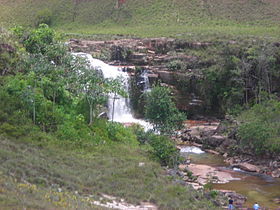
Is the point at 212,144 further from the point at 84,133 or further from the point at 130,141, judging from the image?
the point at 84,133

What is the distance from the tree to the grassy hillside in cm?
3211

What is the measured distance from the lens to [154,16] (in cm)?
8069

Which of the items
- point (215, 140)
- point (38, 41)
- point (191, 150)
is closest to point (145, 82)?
point (215, 140)

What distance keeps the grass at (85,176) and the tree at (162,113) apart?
8.27 m

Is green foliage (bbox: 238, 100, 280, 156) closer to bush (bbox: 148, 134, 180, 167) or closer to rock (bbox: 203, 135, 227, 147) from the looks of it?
rock (bbox: 203, 135, 227, 147)

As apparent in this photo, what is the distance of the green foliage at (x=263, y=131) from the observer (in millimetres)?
38406

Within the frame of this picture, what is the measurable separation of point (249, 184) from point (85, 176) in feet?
43.5

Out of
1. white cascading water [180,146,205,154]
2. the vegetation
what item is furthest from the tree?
white cascading water [180,146,205,154]

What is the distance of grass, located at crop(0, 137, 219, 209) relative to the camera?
21.4 metres

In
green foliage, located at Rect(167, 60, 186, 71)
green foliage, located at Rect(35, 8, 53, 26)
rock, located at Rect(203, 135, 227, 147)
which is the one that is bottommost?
rock, located at Rect(203, 135, 227, 147)

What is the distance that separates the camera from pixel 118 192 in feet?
78.4

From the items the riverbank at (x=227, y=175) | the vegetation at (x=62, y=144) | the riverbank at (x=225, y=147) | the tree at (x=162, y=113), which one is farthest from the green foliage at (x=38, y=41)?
the riverbank at (x=225, y=147)

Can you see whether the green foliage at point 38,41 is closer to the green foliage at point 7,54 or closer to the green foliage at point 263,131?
the green foliage at point 7,54

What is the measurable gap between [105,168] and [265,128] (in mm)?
17549
